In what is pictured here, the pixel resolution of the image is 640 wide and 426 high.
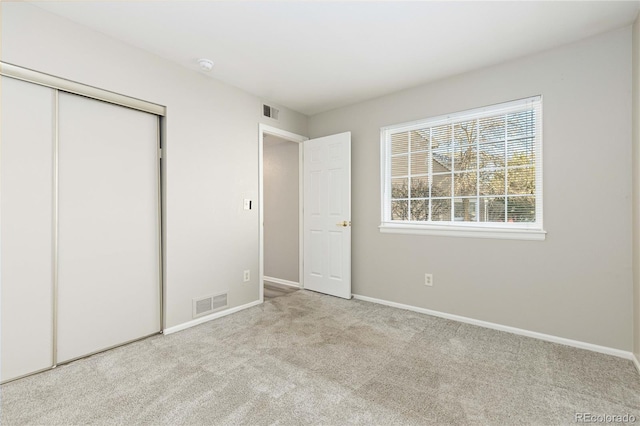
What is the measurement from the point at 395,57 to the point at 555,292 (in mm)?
2456

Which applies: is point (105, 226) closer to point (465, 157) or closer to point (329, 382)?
point (329, 382)

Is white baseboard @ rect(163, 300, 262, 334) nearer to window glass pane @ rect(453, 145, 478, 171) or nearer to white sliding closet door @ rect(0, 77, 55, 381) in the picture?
white sliding closet door @ rect(0, 77, 55, 381)

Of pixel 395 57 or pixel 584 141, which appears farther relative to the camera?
pixel 395 57

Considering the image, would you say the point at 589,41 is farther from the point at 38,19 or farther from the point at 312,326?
the point at 38,19

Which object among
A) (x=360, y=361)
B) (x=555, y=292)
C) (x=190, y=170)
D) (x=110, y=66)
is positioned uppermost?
(x=110, y=66)

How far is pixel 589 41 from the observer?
7.99 feet

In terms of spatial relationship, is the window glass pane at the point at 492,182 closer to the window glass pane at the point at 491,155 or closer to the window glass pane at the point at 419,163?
the window glass pane at the point at 491,155

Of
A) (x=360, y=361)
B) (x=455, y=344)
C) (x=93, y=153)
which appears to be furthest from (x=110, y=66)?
(x=455, y=344)

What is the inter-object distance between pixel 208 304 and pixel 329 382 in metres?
1.64

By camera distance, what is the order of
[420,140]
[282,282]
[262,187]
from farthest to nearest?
1. [282,282]
2. [262,187]
3. [420,140]

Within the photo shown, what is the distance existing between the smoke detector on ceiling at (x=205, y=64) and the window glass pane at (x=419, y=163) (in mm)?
2294

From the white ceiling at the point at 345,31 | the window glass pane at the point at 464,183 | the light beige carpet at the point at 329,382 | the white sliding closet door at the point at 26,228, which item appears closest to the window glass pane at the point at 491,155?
the window glass pane at the point at 464,183

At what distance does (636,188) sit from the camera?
218 cm

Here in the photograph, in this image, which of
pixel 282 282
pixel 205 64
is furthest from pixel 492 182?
pixel 282 282
